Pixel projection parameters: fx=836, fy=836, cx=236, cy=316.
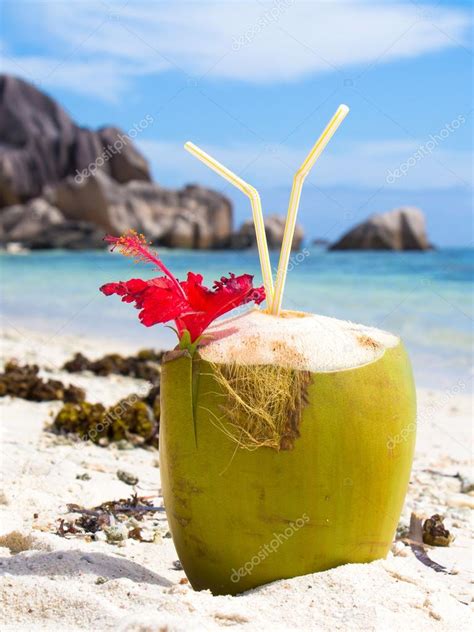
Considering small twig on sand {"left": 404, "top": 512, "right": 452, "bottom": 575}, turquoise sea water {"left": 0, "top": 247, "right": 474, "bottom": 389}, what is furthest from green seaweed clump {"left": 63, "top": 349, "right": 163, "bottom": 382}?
small twig on sand {"left": 404, "top": 512, "right": 452, "bottom": 575}

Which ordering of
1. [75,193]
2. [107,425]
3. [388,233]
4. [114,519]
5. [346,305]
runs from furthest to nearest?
[75,193] < [388,233] < [346,305] < [107,425] < [114,519]

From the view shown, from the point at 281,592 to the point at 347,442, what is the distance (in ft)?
1.87

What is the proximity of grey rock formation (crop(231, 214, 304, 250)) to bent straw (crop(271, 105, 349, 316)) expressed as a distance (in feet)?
110

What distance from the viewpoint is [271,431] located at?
114 inches

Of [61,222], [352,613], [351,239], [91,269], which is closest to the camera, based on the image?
[352,613]

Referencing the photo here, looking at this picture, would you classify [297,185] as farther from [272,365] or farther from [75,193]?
[75,193]

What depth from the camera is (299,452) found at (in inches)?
113

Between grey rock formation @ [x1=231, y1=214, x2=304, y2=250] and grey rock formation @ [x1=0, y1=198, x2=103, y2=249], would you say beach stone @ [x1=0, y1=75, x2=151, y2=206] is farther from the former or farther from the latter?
grey rock formation @ [x1=231, y1=214, x2=304, y2=250]

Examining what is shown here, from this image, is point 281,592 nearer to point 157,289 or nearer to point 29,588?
point 29,588

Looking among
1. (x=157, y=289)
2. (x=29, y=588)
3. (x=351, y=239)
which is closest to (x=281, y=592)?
(x=29, y=588)

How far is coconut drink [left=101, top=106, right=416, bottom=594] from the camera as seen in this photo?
114 inches

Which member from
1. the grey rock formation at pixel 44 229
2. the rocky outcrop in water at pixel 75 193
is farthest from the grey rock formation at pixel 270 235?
the grey rock formation at pixel 44 229

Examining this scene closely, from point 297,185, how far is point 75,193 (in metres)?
51.0

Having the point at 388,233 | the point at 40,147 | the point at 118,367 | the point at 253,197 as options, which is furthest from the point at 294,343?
the point at 40,147
